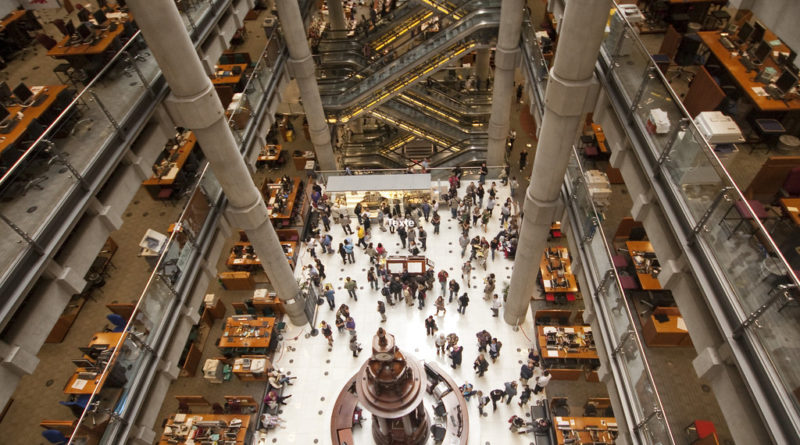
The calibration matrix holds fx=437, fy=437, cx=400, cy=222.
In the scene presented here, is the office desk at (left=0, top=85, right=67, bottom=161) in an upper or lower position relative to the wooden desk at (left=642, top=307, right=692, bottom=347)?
upper

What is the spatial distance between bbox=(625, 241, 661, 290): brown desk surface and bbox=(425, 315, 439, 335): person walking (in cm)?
587

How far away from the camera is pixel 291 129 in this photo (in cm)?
2252

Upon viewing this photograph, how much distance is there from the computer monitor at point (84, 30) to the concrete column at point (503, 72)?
11545 mm

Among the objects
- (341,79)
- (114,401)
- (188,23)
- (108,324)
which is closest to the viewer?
(114,401)

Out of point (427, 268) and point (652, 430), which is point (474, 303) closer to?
point (427, 268)

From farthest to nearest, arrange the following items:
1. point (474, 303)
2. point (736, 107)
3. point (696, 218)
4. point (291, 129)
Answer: point (291, 129), point (474, 303), point (736, 107), point (696, 218)

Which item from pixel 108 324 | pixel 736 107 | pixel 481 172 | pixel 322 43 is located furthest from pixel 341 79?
pixel 736 107

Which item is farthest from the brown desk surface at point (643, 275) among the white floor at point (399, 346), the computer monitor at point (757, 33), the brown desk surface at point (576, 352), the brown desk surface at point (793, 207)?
the computer monitor at point (757, 33)

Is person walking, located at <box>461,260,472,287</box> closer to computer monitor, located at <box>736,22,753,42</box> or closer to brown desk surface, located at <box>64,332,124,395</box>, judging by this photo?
computer monitor, located at <box>736,22,753,42</box>

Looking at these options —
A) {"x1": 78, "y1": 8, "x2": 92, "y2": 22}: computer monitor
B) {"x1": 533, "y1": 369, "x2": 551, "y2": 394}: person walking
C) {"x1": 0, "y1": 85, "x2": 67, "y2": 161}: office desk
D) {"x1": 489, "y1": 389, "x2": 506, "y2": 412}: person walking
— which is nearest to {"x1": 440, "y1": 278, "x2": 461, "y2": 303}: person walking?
{"x1": 489, "y1": 389, "x2": 506, "y2": 412}: person walking

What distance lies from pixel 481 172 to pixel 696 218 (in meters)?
12.1

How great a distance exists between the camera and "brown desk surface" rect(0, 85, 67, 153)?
8.18 metres

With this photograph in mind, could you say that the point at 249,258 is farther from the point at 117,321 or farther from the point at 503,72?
the point at 503,72

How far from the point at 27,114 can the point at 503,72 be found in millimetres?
13590
